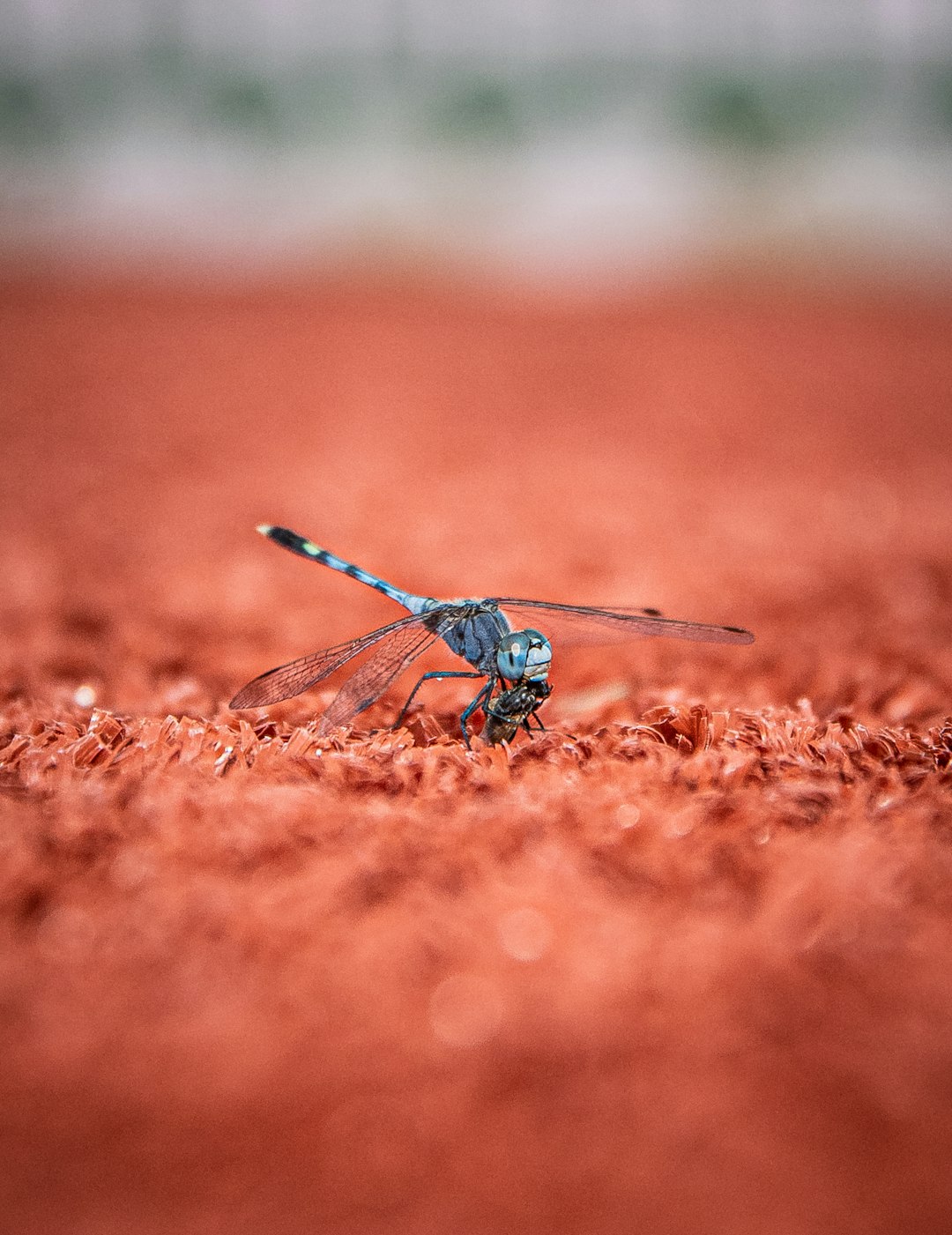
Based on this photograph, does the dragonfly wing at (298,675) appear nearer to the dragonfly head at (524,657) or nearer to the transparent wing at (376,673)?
the transparent wing at (376,673)

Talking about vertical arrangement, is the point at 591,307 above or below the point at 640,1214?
below

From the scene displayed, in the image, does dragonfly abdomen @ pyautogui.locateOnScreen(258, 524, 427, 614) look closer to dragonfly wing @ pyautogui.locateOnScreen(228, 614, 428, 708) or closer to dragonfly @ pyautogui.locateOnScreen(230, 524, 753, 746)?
dragonfly @ pyautogui.locateOnScreen(230, 524, 753, 746)

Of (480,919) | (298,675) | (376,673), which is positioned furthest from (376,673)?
(480,919)

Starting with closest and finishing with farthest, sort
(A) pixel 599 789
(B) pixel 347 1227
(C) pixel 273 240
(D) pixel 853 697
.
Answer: (B) pixel 347 1227 → (A) pixel 599 789 → (D) pixel 853 697 → (C) pixel 273 240

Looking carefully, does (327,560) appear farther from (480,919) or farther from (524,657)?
(480,919)

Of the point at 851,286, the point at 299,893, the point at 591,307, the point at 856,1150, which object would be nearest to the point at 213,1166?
the point at 299,893

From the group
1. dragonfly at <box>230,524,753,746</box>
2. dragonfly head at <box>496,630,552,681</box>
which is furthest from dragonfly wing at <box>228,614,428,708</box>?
dragonfly head at <box>496,630,552,681</box>

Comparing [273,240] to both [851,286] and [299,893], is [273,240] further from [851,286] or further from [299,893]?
[299,893]

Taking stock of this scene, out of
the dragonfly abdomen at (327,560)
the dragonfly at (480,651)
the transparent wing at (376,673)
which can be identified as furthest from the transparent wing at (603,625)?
the dragonfly abdomen at (327,560)
